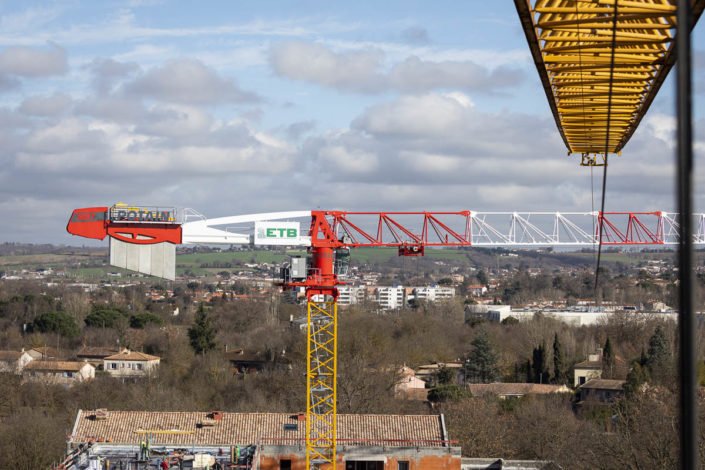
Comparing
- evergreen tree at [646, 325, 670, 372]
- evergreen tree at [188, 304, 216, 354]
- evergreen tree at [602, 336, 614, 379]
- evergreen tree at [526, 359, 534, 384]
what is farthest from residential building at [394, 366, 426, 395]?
evergreen tree at [188, 304, 216, 354]

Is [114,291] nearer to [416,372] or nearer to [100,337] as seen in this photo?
[100,337]

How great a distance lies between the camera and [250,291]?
14750cm

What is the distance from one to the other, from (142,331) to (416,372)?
2962 cm

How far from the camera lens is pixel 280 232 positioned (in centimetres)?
3312

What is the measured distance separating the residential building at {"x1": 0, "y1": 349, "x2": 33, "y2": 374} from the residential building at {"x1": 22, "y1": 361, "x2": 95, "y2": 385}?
3.31ft

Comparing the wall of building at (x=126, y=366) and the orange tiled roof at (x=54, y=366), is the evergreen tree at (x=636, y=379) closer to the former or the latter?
the wall of building at (x=126, y=366)

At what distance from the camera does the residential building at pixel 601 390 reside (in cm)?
5366

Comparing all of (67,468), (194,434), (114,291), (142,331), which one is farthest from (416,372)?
(114,291)

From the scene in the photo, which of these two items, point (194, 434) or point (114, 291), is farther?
point (114, 291)

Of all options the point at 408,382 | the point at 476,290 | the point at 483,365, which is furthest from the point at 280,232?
the point at 476,290

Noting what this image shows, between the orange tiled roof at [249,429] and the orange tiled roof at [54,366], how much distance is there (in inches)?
1246

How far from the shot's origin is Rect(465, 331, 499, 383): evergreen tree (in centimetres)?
6719

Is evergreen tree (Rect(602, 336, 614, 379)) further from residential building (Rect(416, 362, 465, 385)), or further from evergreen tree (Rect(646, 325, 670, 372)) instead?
residential building (Rect(416, 362, 465, 385))

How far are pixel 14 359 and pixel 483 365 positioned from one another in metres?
36.2
